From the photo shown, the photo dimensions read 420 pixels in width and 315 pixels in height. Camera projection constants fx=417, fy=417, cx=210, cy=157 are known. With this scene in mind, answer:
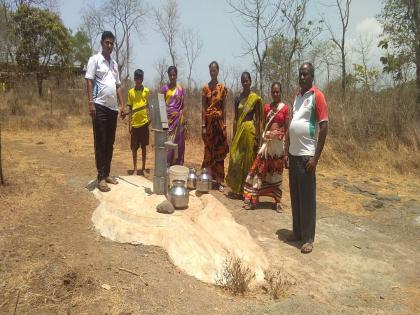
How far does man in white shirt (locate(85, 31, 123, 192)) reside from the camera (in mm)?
4469

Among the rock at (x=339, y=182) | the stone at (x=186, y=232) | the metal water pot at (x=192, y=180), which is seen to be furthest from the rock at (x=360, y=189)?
the stone at (x=186, y=232)

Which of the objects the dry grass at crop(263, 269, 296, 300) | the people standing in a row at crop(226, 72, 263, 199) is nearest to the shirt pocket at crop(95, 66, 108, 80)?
the people standing in a row at crop(226, 72, 263, 199)

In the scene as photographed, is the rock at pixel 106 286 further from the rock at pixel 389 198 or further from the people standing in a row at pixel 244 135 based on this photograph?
the rock at pixel 389 198

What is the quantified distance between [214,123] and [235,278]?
3.09 m

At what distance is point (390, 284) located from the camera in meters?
3.84

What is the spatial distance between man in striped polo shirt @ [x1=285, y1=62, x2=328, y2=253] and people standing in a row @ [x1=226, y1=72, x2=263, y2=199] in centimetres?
121

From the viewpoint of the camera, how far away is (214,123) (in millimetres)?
6043

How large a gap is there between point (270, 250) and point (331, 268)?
0.62 meters

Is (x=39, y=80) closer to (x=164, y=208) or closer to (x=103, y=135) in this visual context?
(x=103, y=135)

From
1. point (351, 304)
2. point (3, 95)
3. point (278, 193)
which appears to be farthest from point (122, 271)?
point (3, 95)

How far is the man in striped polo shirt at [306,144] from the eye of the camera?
400 cm

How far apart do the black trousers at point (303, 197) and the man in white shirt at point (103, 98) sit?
6.63 ft

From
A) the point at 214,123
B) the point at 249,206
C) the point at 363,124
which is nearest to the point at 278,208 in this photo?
the point at 249,206

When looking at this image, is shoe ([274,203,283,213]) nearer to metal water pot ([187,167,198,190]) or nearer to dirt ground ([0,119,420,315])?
dirt ground ([0,119,420,315])
